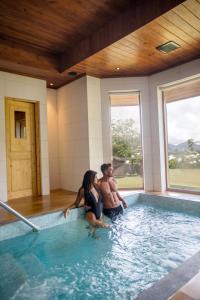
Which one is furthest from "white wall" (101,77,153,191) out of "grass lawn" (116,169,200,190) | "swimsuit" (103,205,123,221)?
"swimsuit" (103,205,123,221)

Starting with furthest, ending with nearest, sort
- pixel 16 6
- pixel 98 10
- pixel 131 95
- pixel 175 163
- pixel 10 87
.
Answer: pixel 131 95 < pixel 175 163 < pixel 10 87 < pixel 98 10 < pixel 16 6

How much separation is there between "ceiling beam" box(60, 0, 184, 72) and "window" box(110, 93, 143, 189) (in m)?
1.48

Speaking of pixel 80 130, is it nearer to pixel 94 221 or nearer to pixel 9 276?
pixel 94 221

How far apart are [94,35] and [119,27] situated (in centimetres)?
54

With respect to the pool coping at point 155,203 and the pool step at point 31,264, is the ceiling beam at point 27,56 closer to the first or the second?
the pool coping at point 155,203

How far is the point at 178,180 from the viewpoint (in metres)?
4.93

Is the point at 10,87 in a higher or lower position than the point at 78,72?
lower

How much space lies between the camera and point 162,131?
5.08 m

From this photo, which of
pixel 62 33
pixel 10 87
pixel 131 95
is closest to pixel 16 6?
pixel 62 33

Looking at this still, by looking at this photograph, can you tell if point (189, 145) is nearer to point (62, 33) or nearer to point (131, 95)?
point (131, 95)

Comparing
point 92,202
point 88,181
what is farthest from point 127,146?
point 92,202

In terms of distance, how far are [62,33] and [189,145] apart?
3250 mm

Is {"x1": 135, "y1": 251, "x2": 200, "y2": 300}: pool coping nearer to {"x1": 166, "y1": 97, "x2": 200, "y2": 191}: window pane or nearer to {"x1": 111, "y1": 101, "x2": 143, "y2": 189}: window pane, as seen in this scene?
{"x1": 166, "y1": 97, "x2": 200, "y2": 191}: window pane

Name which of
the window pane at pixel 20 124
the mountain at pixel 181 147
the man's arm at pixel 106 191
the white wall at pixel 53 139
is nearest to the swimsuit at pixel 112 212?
the man's arm at pixel 106 191
